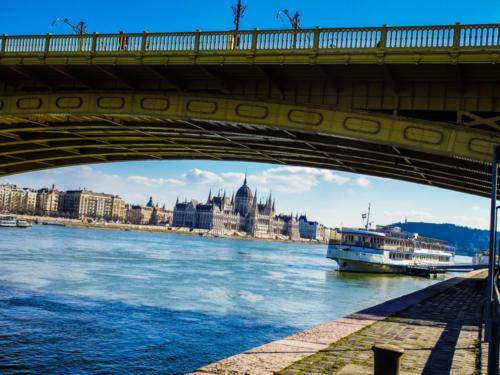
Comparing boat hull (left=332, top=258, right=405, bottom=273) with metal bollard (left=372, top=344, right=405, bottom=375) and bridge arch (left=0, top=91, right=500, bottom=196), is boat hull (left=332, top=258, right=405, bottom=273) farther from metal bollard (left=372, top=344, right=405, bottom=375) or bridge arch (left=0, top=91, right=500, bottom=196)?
metal bollard (left=372, top=344, right=405, bottom=375)

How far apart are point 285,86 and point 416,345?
34.0 ft

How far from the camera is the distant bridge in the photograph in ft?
58.1

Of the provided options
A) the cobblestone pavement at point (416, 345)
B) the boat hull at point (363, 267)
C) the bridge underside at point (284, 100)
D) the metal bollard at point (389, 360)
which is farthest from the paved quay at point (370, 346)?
the boat hull at point (363, 267)

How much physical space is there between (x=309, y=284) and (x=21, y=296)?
2907 centimetres

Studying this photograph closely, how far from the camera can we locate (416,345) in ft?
48.3

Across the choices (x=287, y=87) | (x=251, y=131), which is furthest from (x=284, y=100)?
(x=251, y=131)

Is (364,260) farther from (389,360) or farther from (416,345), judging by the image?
(389,360)

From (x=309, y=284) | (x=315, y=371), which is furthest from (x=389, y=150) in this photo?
(x=309, y=284)

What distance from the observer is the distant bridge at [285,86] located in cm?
1770

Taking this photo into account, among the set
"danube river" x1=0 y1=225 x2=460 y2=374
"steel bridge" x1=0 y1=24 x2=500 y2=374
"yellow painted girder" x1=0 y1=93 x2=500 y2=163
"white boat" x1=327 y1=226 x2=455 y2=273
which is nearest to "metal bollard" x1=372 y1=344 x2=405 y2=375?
"steel bridge" x1=0 y1=24 x2=500 y2=374

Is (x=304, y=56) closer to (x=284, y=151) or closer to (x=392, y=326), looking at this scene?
(x=392, y=326)

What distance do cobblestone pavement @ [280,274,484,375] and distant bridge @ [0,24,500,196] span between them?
18.6 feet

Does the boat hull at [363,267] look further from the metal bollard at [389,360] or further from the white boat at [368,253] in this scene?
the metal bollard at [389,360]

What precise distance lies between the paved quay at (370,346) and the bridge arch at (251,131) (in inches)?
227
